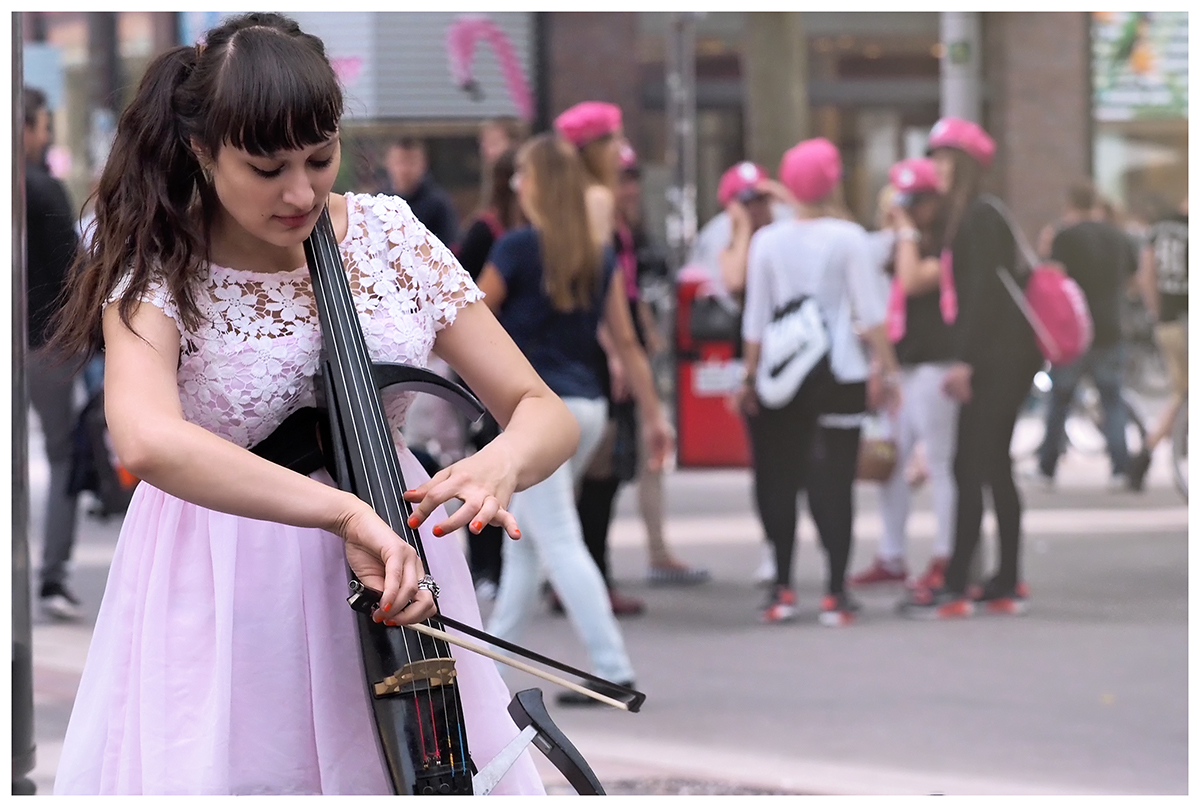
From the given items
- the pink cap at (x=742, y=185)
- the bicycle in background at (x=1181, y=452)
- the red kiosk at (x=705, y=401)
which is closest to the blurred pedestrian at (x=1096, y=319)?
the bicycle in background at (x=1181, y=452)

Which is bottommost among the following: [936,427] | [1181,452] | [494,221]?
[1181,452]

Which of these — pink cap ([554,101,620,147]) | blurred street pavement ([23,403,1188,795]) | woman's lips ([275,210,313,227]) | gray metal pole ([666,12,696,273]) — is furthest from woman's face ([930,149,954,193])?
gray metal pole ([666,12,696,273])

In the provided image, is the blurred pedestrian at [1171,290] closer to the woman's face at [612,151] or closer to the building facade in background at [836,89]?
the woman's face at [612,151]

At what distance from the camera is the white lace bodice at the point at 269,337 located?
6.80 feet

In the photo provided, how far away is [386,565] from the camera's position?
1.83 metres

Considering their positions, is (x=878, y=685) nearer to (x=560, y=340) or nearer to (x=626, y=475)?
(x=626, y=475)

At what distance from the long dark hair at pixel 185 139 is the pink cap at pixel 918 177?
5.04 meters

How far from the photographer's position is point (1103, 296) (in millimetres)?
10398

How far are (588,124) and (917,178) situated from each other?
1.36 meters

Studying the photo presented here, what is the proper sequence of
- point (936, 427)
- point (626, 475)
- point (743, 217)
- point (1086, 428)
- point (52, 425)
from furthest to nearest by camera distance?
point (1086, 428) → point (743, 217) → point (52, 425) → point (936, 427) → point (626, 475)

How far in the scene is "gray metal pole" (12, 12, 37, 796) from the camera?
11.6 feet

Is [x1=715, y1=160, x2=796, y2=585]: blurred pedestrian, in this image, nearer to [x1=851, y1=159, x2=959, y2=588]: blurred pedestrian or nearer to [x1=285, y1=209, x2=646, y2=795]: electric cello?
[x1=851, y1=159, x2=959, y2=588]: blurred pedestrian

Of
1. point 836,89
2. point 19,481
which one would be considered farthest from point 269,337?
point 836,89

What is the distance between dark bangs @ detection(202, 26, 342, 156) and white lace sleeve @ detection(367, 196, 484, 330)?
0.95 ft
